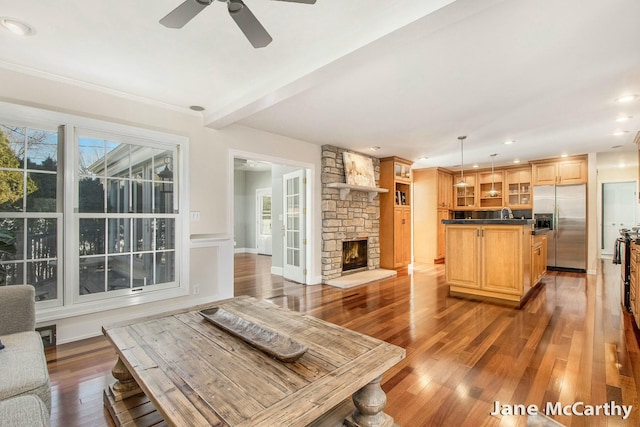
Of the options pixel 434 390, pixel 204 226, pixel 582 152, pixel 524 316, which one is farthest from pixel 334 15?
pixel 582 152

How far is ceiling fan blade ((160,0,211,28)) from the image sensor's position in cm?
157

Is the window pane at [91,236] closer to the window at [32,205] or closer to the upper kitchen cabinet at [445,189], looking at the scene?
the window at [32,205]

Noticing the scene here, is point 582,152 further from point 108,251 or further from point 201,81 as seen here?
point 108,251

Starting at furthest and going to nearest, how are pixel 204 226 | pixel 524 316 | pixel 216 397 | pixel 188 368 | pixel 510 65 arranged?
pixel 204 226 → pixel 524 316 → pixel 510 65 → pixel 188 368 → pixel 216 397

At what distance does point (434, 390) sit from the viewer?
2051 millimetres

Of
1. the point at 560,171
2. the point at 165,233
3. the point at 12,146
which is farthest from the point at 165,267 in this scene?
the point at 560,171

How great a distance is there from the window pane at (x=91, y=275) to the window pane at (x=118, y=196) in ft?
1.79

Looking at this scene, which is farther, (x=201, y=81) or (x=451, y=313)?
(x=451, y=313)

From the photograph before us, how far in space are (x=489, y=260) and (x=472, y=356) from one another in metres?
2.00

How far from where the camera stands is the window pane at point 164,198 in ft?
11.8

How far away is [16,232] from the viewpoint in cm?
272

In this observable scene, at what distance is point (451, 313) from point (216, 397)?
10.7 feet

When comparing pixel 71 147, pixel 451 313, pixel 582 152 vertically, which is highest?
pixel 582 152

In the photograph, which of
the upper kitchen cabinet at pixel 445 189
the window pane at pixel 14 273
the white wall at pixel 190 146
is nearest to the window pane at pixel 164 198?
the white wall at pixel 190 146
